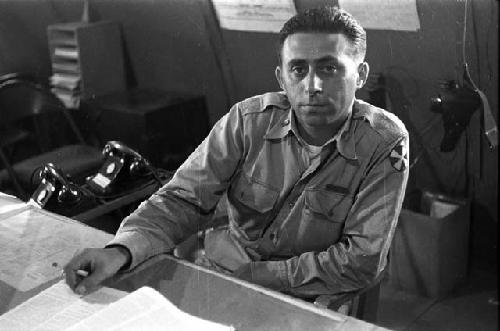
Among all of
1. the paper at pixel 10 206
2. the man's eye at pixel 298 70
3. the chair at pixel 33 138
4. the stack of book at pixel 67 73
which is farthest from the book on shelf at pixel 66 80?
the man's eye at pixel 298 70

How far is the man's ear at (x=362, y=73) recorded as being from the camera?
143 cm

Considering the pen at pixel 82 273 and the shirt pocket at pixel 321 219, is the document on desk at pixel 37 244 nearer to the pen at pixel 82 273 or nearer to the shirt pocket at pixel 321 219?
the pen at pixel 82 273

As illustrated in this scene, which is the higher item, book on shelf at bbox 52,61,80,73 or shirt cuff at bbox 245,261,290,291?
book on shelf at bbox 52,61,80,73

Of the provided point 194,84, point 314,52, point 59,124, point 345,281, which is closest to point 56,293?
point 345,281

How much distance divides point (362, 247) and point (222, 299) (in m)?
0.40

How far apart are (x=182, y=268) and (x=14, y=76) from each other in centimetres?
142

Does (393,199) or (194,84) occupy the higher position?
(194,84)

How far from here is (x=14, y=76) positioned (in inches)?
90.8

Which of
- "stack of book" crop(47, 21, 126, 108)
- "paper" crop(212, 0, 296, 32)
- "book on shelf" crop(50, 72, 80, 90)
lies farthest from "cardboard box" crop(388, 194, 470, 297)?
"book on shelf" crop(50, 72, 80, 90)

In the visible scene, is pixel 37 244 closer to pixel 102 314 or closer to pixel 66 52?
pixel 102 314

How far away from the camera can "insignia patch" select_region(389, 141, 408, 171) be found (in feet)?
4.57

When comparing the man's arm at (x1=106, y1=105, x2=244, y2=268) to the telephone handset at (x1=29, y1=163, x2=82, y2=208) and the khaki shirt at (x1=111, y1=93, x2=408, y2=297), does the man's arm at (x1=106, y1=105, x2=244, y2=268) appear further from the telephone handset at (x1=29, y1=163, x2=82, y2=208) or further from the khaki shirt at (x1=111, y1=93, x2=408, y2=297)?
the telephone handset at (x1=29, y1=163, x2=82, y2=208)

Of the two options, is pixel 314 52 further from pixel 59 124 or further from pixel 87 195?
pixel 59 124

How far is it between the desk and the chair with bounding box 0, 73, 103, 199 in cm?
95
